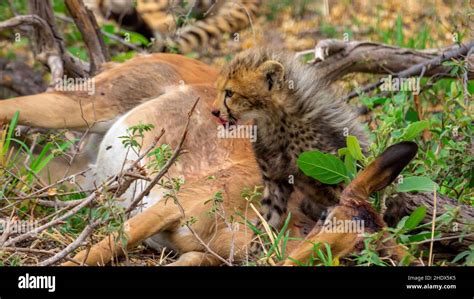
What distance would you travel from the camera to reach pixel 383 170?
5.14 meters

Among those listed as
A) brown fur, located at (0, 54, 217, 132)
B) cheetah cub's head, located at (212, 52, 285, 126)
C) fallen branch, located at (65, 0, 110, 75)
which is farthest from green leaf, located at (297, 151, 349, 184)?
fallen branch, located at (65, 0, 110, 75)

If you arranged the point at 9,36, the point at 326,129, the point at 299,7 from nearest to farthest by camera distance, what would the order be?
the point at 326,129, the point at 9,36, the point at 299,7

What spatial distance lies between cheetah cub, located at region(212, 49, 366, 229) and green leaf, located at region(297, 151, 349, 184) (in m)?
0.32

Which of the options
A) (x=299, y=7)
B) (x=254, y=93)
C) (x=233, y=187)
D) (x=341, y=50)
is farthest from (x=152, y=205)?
(x=299, y=7)

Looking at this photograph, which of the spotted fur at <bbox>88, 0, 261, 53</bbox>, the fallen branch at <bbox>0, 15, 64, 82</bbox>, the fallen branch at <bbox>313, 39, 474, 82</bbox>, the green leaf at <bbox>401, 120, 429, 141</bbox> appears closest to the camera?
the green leaf at <bbox>401, 120, 429, 141</bbox>

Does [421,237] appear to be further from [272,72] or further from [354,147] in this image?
[272,72]

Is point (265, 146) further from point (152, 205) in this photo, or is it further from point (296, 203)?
point (152, 205)

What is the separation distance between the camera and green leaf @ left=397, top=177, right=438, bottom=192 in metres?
5.34

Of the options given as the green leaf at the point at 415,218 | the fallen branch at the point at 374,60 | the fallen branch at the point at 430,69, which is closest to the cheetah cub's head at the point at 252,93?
the green leaf at the point at 415,218

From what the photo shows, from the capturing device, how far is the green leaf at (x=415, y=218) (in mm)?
5176

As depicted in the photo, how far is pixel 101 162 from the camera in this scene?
22.4 ft

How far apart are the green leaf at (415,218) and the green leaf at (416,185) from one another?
16 cm

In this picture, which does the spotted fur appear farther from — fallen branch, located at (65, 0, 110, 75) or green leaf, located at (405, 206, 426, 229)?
green leaf, located at (405, 206, 426, 229)

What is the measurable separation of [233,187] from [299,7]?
20.3 ft
